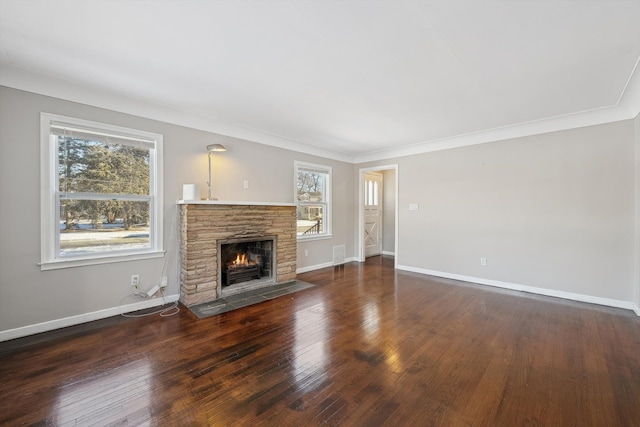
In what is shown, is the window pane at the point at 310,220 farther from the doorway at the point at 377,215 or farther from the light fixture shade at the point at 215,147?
the light fixture shade at the point at 215,147

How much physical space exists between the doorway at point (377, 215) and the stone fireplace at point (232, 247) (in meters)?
2.30

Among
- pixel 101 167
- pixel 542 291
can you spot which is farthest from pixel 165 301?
pixel 542 291

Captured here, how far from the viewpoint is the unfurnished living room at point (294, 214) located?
179cm

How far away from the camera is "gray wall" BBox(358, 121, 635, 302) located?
3.46 m

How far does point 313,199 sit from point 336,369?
12.6ft

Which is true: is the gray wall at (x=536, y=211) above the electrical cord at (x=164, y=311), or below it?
above

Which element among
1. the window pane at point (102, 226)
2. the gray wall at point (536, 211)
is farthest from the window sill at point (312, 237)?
the window pane at point (102, 226)

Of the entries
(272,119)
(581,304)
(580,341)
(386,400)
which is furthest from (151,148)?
(581,304)

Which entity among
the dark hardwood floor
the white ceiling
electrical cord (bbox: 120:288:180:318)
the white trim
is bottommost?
the dark hardwood floor

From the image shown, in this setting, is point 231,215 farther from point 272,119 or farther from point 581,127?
point 581,127

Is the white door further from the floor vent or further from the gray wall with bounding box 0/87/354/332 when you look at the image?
the gray wall with bounding box 0/87/354/332

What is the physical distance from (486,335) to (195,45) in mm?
3815

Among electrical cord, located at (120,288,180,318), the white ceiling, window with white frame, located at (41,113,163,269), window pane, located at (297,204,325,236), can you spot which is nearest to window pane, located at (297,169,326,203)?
window pane, located at (297,204,325,236)

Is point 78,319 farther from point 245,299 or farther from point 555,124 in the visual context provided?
point 555,124
